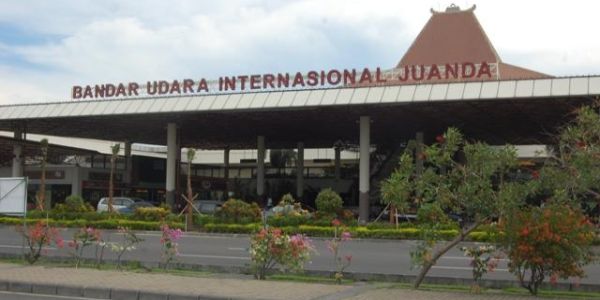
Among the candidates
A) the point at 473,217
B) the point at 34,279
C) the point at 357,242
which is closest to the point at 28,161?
the point at 357,242

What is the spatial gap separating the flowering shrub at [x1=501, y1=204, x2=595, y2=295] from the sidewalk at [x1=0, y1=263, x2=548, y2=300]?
70cm

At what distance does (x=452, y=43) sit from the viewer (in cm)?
5538

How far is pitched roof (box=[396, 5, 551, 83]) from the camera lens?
2132 inches

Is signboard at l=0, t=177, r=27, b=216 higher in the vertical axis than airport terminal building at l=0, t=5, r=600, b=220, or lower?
lower

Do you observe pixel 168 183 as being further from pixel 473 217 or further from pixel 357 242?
pixel 473 217

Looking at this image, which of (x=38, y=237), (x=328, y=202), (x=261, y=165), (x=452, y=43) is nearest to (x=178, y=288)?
(x=38, y=237)

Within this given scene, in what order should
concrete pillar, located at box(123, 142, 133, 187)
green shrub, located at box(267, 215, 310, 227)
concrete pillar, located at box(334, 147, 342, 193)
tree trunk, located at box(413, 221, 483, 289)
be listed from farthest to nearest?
concrete pillar, located at box(334, 147, 342, 193) < concrete pillar, located at box(123, 142, 133, 187) < green shrub, located at box(267, 215, 310, 227) < tree trunk, located at box(413, 221, 483, 289)

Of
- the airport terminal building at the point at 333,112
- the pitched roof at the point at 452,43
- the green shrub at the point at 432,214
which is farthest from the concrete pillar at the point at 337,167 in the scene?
the green shrub at the point at 432,214

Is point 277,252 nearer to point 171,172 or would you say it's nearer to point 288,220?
point 288,220

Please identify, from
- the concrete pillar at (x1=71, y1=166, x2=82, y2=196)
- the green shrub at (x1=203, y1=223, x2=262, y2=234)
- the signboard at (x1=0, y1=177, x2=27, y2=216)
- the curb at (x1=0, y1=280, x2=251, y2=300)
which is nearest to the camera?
the curb at (x1=0, y1=280, x2=251, y2=300)

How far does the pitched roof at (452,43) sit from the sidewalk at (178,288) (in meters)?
42.8

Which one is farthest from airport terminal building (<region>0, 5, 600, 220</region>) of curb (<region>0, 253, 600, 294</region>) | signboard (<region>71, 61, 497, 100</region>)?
curb (<region>0, 253, 600, 294</region>)

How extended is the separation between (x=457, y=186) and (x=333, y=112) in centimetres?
2807

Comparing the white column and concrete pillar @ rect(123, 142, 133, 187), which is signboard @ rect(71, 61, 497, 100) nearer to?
the white column
